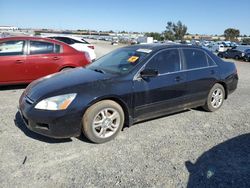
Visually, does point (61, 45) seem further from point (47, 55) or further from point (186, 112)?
point (186, 112)

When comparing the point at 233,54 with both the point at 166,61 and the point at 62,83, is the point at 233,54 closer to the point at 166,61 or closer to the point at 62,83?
the point at 166,61

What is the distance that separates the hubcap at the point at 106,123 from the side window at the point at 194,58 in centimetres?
187

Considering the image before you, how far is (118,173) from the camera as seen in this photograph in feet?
10.9

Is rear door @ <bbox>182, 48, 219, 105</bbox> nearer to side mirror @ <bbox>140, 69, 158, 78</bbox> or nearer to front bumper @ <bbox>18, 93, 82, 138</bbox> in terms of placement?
side mirror @ <bbox>140, 69, 158, 78</bbox>

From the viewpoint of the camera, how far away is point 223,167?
353cm

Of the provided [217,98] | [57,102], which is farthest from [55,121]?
[217,98]

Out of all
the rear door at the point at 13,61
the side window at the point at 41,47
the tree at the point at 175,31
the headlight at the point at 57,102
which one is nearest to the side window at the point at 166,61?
the headlight at the point at 57,102

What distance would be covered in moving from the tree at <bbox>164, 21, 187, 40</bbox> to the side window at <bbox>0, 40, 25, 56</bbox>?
91.5m

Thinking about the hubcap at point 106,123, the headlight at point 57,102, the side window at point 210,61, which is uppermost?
the side window at point 210,61

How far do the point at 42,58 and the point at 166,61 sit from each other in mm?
3797

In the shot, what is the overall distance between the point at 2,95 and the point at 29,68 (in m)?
0.96

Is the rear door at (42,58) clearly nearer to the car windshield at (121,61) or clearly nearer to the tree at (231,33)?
the car windshield at (121,61)

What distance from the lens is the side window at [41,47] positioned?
23.7 ft

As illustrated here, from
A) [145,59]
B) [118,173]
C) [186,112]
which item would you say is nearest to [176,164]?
[118,173]
